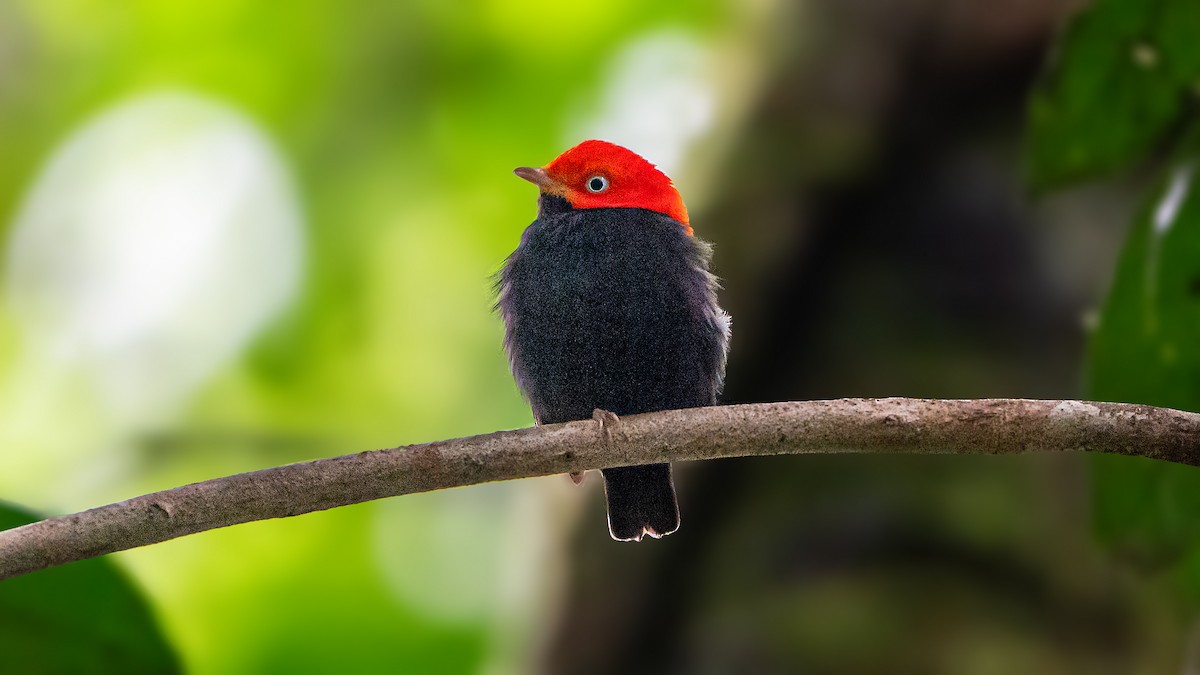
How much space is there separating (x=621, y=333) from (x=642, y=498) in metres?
0.34

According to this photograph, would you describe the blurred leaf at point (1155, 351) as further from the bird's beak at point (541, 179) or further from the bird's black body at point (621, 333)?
the bird's beak at point (541, 179)

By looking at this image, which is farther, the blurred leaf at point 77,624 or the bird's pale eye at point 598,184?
the bird's pale eye at point 598,184

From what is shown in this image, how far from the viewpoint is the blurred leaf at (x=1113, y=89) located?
2.55 metres

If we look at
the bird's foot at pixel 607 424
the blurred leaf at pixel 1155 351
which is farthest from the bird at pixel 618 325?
the blurred leaf at pixel 1155 351

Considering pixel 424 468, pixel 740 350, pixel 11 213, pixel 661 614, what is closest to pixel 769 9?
pixel 740 350

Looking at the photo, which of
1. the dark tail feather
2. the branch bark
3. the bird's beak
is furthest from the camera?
the bird's beak

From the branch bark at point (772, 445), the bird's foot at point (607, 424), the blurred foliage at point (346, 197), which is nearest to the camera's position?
the branch bark at point (772, 445)

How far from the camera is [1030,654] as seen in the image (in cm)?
331

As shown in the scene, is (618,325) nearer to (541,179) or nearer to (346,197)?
(541,179)

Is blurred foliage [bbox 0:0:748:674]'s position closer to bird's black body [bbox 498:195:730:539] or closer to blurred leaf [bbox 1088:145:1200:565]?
bird's black body [bbox 498:195:730:539]

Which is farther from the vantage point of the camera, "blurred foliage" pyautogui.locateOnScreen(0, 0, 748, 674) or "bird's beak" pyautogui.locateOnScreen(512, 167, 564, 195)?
"blurred foliage" pyautogui.locateOnScreen(0, 0, 748, 674)

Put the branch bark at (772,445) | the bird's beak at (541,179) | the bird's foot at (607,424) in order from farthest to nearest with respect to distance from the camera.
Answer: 1. the bird's beak at (541,179)
2. the bird's foot at (607,424)
3. the branch bark at (772,445)

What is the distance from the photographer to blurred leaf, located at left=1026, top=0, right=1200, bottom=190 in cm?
255

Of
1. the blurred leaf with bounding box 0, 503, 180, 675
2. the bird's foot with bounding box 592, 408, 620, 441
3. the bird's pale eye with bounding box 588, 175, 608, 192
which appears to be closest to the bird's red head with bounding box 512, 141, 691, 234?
the bird's pale eye with bounding box 588, 175, 608, 192
